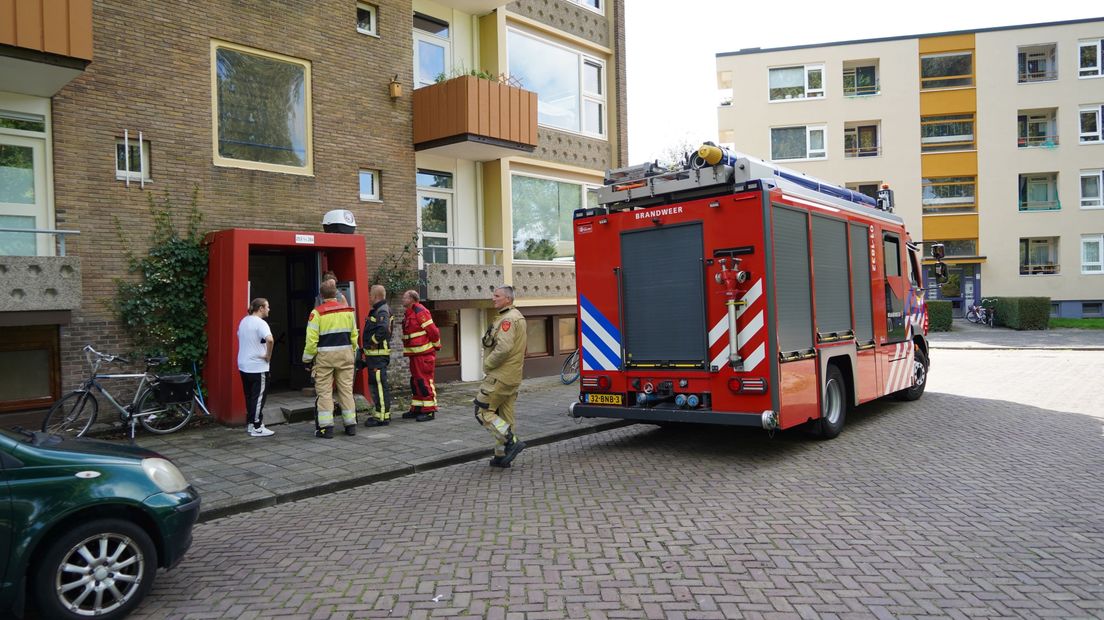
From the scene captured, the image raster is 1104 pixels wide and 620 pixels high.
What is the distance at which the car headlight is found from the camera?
13.8ft

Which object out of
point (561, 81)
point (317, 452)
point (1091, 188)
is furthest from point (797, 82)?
point (317, 452)

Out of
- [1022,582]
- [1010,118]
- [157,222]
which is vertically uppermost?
[1010,118]

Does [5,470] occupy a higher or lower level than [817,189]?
lower

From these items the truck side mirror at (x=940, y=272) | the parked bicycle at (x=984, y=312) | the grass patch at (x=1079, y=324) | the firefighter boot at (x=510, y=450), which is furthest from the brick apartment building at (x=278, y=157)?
the grass patch at (x=1079, y=324)

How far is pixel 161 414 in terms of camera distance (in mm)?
9500

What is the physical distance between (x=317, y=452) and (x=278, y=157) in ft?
17.6

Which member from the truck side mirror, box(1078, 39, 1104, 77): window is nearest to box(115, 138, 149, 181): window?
the truck side mirror

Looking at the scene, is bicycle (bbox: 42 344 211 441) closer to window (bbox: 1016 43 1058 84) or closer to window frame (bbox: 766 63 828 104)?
window frame (bbox: 766 63 828 104)

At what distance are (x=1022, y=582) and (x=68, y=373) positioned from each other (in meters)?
10.2

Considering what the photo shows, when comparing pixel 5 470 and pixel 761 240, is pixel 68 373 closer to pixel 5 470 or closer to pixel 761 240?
pixel 5 470

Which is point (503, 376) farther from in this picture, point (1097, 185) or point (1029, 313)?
point (1097, 185)

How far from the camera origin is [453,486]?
6895mm

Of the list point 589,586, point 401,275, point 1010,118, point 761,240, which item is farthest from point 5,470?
point 1010,118

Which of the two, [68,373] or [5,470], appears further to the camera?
[68,373]
